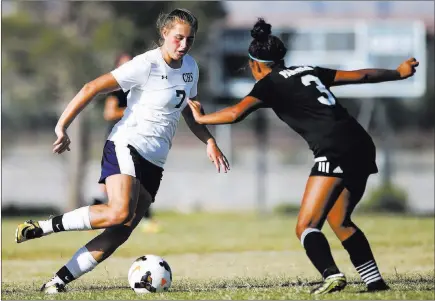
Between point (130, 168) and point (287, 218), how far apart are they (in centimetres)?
1342

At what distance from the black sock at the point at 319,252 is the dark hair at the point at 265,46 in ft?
4.34

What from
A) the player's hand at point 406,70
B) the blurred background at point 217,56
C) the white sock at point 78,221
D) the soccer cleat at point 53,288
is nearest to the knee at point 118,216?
the white sock at point 78,221

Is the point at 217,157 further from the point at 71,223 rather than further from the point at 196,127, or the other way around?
the point at 71,223

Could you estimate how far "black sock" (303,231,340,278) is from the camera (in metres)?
6.71

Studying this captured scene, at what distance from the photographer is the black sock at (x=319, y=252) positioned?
6.71 metres

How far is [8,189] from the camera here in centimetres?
3200

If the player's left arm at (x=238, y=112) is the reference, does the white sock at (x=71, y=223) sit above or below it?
below

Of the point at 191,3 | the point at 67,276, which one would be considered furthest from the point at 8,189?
the point at 67,276

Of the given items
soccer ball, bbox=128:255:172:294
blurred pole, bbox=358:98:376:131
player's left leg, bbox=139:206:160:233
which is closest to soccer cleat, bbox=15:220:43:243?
soccer ball, bbox=128:255:172:294

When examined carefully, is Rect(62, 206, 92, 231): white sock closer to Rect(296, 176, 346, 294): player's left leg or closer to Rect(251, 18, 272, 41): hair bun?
Rect(296, 176, 346, 294): player's left leg

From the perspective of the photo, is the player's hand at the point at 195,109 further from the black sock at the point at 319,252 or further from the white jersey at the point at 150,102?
the black sock at the point at 319,252

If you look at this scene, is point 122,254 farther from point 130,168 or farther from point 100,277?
point 130,168

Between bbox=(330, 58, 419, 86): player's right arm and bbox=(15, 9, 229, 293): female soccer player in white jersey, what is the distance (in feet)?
3.59

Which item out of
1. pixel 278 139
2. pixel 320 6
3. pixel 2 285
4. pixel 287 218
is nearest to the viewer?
pixel 2 285
